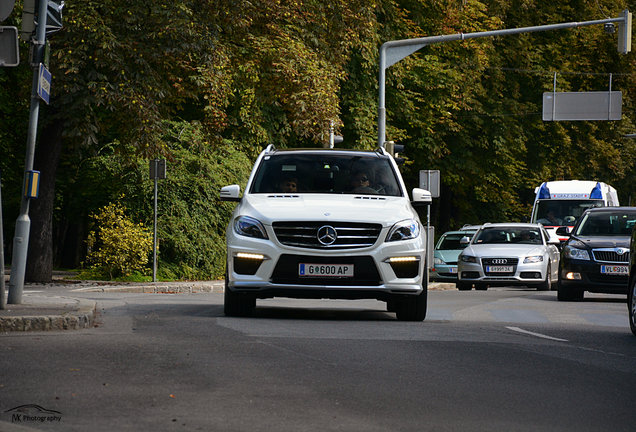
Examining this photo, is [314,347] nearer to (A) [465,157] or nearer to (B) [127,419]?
(B) [127,419]

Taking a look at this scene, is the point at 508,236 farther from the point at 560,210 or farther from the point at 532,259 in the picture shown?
the point at 560,210

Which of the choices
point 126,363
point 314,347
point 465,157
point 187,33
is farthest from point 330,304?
point 465,157

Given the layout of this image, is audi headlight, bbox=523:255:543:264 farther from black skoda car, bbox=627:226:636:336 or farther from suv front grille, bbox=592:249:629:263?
black skoda car, bbox=627:226:636:336

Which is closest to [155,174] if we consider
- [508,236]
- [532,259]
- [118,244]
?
[118,244]

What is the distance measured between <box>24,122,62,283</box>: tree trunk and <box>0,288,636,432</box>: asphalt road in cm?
1117

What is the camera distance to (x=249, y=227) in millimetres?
13453

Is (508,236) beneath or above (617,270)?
above

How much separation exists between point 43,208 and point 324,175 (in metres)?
11.6

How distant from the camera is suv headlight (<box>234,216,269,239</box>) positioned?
43.9 ft

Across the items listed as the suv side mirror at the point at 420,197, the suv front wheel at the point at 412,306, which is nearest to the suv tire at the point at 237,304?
the suv front wheel at the point at 412,306

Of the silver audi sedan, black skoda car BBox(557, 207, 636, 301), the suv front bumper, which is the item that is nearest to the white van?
the silver audi sedan

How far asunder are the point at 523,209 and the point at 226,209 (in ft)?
72.9

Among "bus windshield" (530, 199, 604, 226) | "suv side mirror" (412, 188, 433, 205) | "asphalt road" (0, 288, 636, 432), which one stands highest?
"bus windshield" (530, 199, 604, 226)

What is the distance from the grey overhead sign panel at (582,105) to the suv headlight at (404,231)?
2944cm
